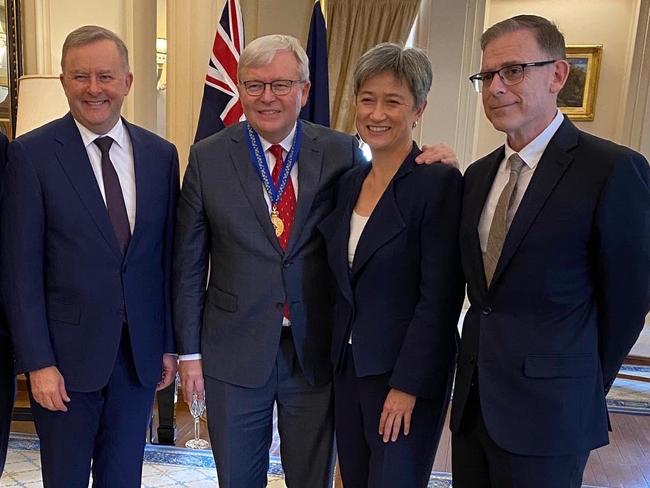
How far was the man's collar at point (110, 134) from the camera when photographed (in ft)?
5.06

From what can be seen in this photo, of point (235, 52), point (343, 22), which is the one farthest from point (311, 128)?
point (343, 22)

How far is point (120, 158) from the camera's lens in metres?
1.59

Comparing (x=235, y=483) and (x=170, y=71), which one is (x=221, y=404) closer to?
(x=235, y=483)

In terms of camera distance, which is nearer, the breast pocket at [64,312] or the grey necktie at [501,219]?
the grey necktie at [501,219]

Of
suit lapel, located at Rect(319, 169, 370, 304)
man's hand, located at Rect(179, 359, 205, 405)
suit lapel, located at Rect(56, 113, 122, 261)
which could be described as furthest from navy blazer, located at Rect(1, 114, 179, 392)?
suit lapel, located at Rect(319, 169, 370, 304)

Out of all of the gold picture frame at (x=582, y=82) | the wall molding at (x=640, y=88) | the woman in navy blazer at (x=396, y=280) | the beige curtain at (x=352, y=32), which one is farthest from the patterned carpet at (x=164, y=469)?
the gold picture frame at (x=582, y=82)

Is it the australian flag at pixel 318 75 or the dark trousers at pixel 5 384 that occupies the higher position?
the australian flag at pixel 318 75

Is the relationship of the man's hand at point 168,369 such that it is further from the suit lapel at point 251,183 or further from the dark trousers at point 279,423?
the suit lapel at point 251,183

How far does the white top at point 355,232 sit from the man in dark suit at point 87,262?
0.54 m

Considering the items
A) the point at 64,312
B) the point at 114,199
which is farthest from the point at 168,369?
the point at 114,199

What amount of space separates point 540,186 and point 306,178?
63 cm

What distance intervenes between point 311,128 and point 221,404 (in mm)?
830

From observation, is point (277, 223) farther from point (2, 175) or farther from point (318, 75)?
point (318, 75)

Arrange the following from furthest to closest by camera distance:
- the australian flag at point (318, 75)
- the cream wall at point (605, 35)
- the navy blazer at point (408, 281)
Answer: the cream wall at point (605, 35)
the australian flag at point (318, 75)
the navy blazer at point (408, 281)
